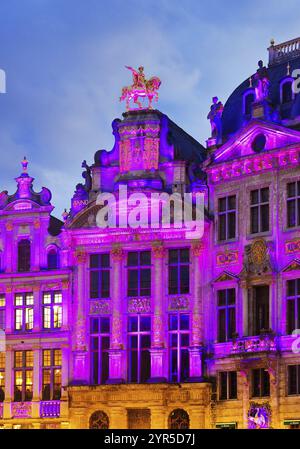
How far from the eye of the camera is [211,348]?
52.8 metres

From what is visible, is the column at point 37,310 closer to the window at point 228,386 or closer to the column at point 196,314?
the column at point 196,314

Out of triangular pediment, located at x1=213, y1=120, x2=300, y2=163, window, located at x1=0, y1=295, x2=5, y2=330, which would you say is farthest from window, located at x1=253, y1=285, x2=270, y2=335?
window, located at x1=0, y1=295, x2=5, y2=330

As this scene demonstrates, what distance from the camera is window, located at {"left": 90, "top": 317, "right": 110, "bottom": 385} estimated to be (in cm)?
5441

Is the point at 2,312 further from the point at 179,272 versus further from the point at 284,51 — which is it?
the point at 284,51

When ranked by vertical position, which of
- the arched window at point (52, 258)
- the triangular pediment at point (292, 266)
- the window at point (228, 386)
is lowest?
the window at point (228, 386)

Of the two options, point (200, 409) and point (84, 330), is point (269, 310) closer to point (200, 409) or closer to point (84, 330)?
point (200, 409)

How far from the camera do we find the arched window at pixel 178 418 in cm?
5234

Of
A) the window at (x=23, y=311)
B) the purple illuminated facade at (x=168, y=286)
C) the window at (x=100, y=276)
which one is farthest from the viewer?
the window at (x=23, y=311)

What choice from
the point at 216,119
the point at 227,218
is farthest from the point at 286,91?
the point at 227,218

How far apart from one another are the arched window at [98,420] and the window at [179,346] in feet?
10.9

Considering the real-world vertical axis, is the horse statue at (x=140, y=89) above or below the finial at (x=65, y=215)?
above

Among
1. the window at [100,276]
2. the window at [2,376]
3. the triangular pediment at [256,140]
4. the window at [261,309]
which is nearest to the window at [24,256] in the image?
the window at [100,276]

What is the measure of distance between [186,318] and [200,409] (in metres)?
3.91

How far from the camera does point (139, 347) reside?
53781 mm
